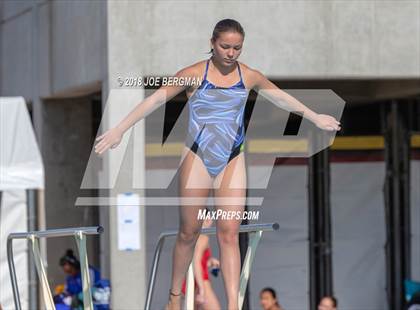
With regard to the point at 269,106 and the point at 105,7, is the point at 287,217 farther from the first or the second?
the point at 105,7

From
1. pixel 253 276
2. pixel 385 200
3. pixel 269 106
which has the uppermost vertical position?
pixel 269 106

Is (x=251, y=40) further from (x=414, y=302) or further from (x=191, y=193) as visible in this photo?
(x=191, y=193)

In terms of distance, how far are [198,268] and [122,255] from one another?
59.2 inches

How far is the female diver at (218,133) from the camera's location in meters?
5.43

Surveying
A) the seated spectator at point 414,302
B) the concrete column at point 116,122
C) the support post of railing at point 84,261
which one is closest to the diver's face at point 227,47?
the support post of railing at point 84,261

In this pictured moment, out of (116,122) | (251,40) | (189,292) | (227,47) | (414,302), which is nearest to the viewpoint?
(227,47)

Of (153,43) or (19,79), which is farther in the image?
(19,79)

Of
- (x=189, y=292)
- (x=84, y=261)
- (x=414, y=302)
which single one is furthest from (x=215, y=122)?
(x=414, y=302)

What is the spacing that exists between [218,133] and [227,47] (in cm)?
42

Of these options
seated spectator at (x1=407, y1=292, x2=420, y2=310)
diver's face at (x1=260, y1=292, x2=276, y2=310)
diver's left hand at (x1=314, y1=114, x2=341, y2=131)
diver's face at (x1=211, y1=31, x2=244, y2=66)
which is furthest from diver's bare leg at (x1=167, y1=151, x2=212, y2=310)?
seated spectator at (x1=407, y1=292, x2=420, y2=310)

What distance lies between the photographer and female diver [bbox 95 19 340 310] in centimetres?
543

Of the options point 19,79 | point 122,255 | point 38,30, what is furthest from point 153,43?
point 19,79

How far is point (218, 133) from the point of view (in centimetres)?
550

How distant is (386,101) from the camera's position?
598 inches
